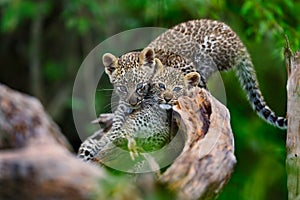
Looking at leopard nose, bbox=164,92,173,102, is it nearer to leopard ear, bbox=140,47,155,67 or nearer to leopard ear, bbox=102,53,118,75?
leopard ear, bbox=140,47,155,67

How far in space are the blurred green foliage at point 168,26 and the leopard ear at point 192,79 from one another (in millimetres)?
930

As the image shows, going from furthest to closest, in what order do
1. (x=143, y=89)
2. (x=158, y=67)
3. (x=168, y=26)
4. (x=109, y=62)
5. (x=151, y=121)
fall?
(x=168, y=26) → (x=109, y=62) → (x=158, y=67) → (x=143, y=89) → (x=151, y=121)

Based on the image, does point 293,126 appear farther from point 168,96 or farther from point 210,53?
point 210,53

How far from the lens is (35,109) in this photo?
2.58 m

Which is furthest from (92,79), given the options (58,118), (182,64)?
(182,64)

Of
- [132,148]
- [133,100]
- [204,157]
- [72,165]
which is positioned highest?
[72,165]

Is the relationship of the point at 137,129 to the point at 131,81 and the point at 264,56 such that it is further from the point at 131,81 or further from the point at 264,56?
the point at 264,56

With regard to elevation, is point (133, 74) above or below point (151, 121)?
above

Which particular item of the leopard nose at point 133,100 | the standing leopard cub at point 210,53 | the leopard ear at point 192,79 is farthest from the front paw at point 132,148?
the standing leopard cub at point 210,53

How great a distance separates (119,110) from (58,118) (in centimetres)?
530

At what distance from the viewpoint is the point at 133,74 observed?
13.9 ft

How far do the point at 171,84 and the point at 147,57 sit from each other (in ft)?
0.77

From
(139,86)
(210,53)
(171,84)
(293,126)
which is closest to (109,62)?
(139,86)

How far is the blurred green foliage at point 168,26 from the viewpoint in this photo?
6270 mm
